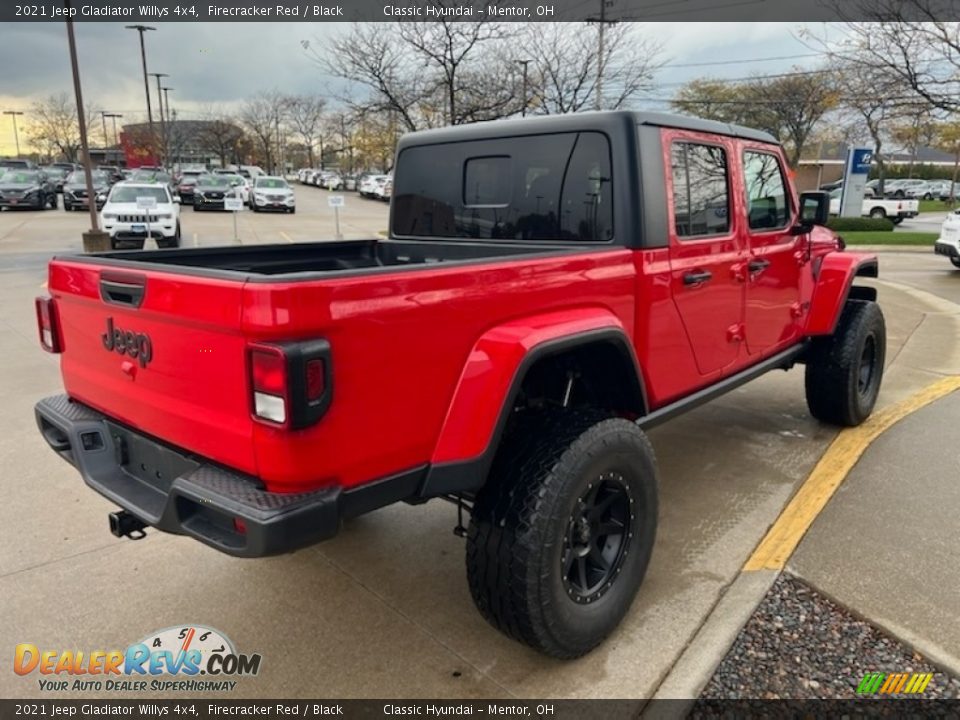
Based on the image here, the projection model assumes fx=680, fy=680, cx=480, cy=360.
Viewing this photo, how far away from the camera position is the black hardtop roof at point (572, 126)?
2.92 metres

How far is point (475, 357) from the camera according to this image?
221 cm

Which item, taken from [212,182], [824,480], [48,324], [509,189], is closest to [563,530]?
[509,189]

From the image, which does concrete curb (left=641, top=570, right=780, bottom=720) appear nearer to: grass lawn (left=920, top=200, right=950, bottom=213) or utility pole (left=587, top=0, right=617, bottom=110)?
utility pole (left=587, top=0, right=617, bottom=110)

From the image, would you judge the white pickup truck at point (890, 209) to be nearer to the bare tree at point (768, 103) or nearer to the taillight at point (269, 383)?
the bare tree at point (768, 103)

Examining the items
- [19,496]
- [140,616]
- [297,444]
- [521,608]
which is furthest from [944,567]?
[19,496]

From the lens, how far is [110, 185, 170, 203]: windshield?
16609 mm

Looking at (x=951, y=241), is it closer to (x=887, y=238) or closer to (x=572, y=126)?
(x=887, y=238)

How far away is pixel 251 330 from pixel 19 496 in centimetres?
301

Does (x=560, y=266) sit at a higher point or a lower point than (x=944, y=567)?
higher

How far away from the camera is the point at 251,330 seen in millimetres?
1798

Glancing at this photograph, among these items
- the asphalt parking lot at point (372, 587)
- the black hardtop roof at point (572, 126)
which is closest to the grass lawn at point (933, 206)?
the asphalt parking lot at point (372, 587)

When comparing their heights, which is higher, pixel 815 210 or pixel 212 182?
pixel 212 182

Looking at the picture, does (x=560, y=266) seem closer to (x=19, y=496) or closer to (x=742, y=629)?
(x=742, y=629)

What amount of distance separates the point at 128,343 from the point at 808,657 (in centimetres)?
270
